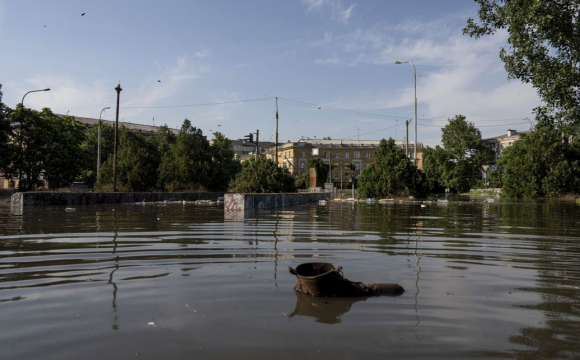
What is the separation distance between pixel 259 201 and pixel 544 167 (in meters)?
35.8

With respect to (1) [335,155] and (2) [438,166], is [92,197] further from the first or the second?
(1) [335,155]

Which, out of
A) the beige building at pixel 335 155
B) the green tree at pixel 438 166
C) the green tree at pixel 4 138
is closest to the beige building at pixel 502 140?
the beige building at pixel 335 155

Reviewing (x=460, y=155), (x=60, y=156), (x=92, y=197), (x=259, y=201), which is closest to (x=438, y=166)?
(x=460, y=155)

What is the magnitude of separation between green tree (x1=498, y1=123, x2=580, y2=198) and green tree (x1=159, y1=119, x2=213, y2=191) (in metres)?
31.9

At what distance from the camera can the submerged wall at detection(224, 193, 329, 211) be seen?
20031 mm

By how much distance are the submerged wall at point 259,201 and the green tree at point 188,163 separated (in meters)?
11.0

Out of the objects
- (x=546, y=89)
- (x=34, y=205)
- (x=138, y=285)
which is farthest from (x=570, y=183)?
(x=138, y=285)

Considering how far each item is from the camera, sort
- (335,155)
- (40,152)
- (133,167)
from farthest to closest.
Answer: (335,155) < (40,152) < (133,167)

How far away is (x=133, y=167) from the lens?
37.1 metres

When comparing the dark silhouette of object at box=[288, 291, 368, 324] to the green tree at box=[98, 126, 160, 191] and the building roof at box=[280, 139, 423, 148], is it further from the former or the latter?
the building roof at box=[280, 139, 423, 148]

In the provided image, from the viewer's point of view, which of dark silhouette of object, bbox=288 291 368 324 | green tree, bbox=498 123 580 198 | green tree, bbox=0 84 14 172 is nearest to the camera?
dark silhouette of object, bbox=288 291 368 324

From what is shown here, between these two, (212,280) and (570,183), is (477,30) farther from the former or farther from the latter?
(570,183)

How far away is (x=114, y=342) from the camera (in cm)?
327

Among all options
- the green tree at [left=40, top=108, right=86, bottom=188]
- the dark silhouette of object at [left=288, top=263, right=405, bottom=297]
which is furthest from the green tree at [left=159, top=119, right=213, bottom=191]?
the dark silhouette of object at [left=288, top=263, right=405, bottom=297]
